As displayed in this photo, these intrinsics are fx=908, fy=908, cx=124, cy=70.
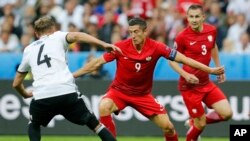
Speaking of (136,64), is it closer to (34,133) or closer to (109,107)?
(109,107)

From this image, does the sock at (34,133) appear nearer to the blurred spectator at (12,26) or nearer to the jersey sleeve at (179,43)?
the jersey sleeve at (179,43)

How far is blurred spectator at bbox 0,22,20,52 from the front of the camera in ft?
64.5

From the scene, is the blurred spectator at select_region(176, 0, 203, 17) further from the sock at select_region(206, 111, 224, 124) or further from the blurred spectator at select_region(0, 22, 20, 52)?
the blurred spectator at select_region(0, 22, 20, 52)

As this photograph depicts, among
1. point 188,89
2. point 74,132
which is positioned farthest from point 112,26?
point 188,89

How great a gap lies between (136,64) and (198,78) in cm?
157

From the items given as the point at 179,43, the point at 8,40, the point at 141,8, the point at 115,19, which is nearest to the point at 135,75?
the point at 179,43

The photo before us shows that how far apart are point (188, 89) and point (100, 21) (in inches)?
272

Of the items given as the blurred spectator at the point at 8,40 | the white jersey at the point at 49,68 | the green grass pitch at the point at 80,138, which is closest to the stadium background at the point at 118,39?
the blurred spectator at the point at 8,40

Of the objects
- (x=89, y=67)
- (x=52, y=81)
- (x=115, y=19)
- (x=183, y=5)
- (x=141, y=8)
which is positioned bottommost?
(x=115, y=19)

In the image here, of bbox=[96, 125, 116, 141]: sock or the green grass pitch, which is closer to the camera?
bbox=[96, 125, 116, 141]: sock

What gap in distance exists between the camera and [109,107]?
42.1 feet

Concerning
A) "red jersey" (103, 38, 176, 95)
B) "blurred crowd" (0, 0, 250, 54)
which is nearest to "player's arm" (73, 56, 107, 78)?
"red jersey" (103, 38, 176, 95)

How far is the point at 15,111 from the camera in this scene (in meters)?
17.4

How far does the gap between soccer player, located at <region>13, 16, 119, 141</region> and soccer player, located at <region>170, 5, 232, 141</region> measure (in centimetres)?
267
